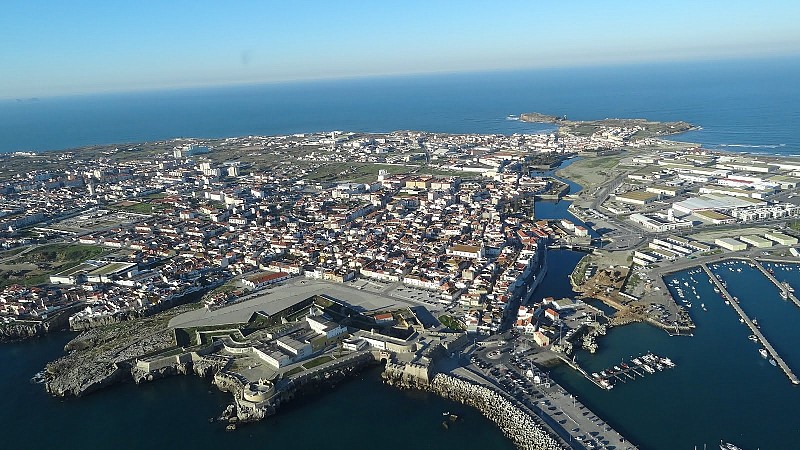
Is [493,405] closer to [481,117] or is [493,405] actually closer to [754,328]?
[754,328]

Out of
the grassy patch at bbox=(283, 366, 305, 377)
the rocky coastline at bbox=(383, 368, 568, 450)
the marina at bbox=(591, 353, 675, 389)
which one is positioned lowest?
the marina at bbox=(591, 353, 675, 389)

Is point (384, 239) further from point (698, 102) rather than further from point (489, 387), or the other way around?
point (698, 102)

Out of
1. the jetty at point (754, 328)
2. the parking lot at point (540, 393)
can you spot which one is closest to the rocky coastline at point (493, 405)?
the parking lot at point (540, 393)

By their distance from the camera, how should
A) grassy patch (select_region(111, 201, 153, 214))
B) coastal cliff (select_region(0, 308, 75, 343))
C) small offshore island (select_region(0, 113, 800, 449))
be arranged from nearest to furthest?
small offshore island (select_region(0, 113, 800, 449))
coastal cliff (select_region(0, 308, 75, 343))
grassy patch (select_region(111, 201, 153, 214))

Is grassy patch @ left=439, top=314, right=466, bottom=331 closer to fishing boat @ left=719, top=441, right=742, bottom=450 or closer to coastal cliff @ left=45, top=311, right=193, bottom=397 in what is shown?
fishing boat @ left=719, top=441, right=742, bottom=450

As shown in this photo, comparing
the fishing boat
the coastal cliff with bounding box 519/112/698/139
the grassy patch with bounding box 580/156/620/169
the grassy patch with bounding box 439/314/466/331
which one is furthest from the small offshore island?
the coastal cliff with bounding box 519/112/698/139

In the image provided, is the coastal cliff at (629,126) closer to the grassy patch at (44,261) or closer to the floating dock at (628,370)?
the floating dock at (628,370)

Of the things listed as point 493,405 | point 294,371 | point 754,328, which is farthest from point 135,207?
point 754,328
